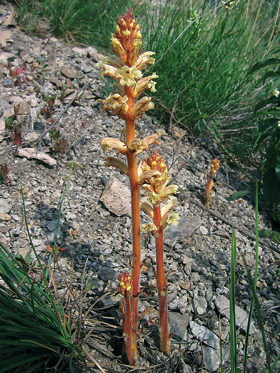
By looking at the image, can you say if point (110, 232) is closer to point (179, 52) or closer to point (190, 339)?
point (190, 339)

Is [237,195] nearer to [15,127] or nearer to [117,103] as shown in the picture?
[117,103]

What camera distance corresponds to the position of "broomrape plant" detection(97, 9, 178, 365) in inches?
52.1

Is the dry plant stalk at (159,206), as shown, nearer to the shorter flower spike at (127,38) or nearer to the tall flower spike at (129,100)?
the tall flower spike at (129,100)

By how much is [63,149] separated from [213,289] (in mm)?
1778

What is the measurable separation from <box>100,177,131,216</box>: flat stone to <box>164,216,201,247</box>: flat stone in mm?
390

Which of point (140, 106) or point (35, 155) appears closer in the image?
point (140, 106)

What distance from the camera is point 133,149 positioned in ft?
4.51

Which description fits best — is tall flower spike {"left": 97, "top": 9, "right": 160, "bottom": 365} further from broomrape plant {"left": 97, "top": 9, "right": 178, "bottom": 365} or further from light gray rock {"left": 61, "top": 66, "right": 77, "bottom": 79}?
light gray rock {"left": 61, "top": 66, "right": 77, "bottom": 79}

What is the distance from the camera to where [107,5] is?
4914mm

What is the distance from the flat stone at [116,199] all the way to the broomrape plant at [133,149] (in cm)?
104

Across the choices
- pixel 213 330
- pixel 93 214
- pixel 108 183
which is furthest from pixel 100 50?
pixel 213 330

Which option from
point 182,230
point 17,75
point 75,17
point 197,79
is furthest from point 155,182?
point 75,17

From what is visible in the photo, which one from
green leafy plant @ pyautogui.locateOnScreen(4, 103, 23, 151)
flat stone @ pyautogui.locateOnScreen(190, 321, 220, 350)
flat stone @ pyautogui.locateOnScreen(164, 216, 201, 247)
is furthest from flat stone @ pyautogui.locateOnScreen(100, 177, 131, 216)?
flat stone @ pyautogui.locateOnScreen(190, 321, 220, 350)

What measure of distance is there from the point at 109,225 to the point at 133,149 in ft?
4.06
